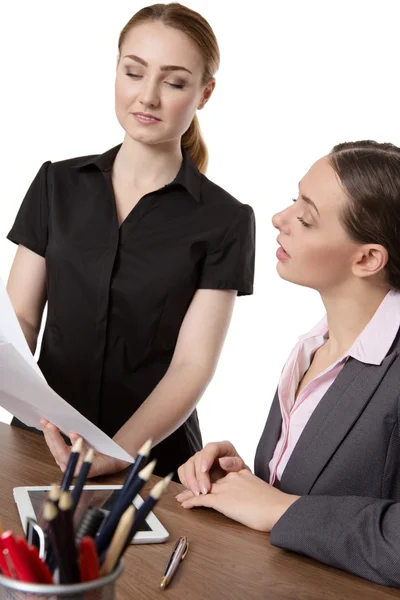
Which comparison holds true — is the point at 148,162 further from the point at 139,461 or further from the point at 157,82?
the point at 139,461

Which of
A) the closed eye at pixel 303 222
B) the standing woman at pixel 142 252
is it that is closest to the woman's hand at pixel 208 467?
the standing woman at pixel 142 252

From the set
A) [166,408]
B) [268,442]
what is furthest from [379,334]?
[166,408]

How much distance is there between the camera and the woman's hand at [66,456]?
1489 mm

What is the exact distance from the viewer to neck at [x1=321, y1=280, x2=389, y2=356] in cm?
161

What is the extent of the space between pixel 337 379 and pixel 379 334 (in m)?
0.11

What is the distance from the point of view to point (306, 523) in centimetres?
127

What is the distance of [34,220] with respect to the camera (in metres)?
2.16

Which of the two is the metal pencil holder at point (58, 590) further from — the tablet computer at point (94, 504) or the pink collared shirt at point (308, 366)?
the pink collared shirt at point (308, 366)

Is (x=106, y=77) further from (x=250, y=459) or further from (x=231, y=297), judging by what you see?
(x=231, y=297)

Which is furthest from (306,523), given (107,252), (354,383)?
(107,252)

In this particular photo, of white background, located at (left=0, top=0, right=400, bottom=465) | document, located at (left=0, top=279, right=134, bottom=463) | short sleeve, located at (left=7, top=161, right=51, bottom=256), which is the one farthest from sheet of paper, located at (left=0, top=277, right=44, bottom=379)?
white background, located at (left=0, top=0, right=400, bottom=465)

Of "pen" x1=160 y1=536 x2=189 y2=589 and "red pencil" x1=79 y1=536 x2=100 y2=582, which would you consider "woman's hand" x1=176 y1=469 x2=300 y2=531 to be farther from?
"red pencil" x1=79 y1=536 x2=100 y2=582

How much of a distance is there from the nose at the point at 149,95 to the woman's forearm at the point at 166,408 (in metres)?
0.60

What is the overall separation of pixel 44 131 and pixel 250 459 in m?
2.17
